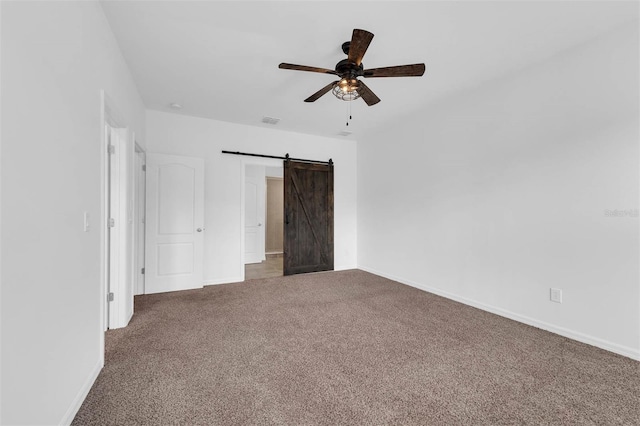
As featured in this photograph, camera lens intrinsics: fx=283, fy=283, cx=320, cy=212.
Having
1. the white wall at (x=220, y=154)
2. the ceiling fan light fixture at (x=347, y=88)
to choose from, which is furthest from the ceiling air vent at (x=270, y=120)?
the ceiling fan light fixture at (x=347, y=88)

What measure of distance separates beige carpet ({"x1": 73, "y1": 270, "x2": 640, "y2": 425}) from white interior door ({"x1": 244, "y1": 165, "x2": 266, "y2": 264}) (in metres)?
3.55

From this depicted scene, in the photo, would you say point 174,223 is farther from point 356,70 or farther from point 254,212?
point 356,70

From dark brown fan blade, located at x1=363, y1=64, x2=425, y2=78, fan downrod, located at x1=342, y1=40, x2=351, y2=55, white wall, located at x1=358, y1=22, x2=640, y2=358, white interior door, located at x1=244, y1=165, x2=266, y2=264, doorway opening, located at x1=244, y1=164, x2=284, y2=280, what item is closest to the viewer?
dark brown fan blade, located at x1=363, y1=64, x2=425, y2=78

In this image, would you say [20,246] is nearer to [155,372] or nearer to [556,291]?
[155,372]

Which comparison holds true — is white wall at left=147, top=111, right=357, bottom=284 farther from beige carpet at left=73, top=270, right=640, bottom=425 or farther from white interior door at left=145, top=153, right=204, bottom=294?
beige carpet at left=73, top=270, right=640, bottom=425

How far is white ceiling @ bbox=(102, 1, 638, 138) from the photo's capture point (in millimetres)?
2160

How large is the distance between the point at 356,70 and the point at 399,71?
38 cm

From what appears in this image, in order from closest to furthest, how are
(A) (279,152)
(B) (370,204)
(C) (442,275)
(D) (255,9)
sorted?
1. (D) (255,9)
2. (C) (442,275)
3. (A) (279,152)
4. (B) (370,204)

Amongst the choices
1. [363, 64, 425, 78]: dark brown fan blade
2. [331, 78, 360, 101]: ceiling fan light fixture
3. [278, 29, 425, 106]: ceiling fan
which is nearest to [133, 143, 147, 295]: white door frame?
[278, 29, 425, 106]: ceiling fan

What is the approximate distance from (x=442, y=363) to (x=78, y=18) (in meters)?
3.38

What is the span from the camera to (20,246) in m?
1.12

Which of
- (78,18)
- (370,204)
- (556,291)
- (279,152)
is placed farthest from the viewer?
(370,204)

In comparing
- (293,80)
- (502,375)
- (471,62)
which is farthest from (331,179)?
(502,375)

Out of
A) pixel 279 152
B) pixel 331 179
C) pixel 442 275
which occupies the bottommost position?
pixel 442 275
